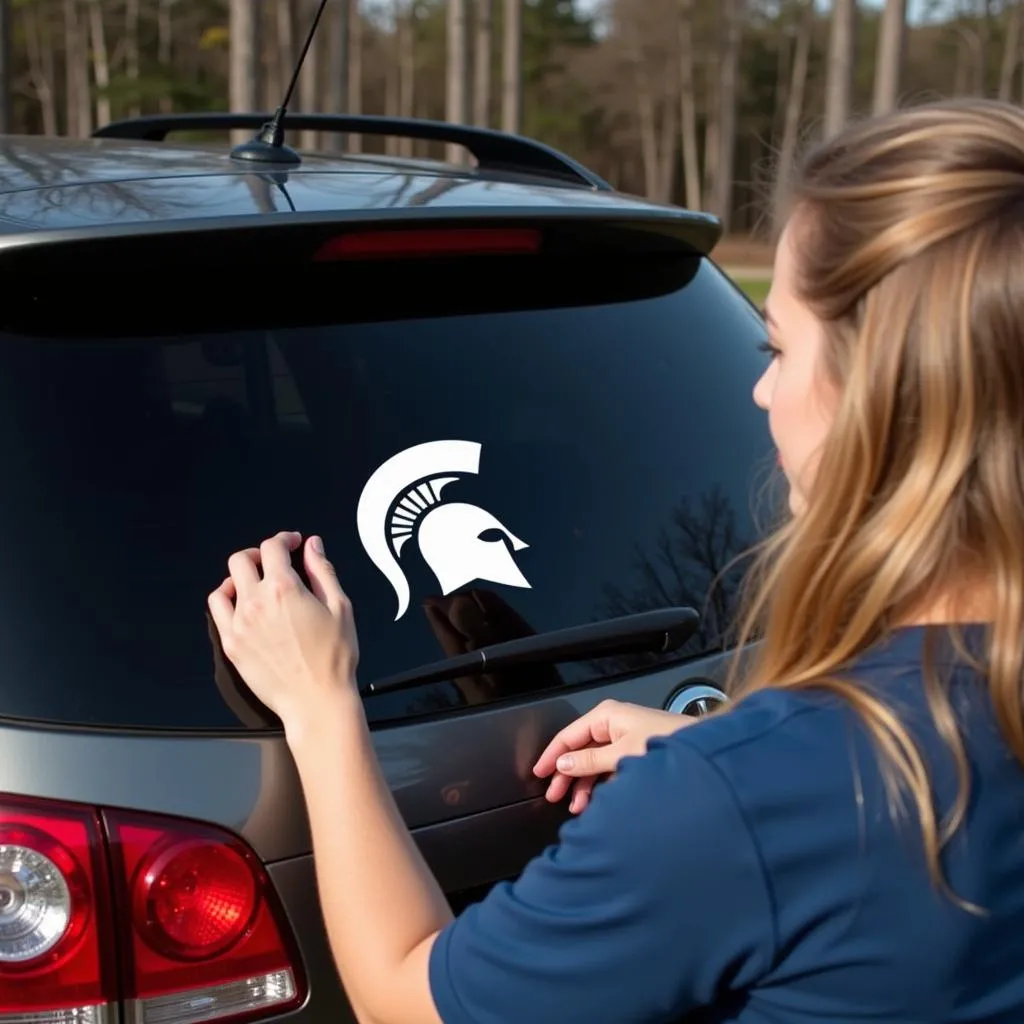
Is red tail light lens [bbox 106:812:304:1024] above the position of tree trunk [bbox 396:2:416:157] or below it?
below

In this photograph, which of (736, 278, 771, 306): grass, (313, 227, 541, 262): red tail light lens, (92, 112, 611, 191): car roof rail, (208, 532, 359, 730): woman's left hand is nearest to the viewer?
(208, 532, 359, 730): woman's left hand

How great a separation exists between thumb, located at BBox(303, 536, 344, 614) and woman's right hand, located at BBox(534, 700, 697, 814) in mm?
403

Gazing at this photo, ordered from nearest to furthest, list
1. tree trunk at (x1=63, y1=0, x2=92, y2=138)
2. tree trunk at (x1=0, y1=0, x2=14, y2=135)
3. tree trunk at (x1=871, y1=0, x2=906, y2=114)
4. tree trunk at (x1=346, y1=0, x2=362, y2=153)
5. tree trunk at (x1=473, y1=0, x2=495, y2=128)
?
tree trunk at (x1=0, y1=0, x2=14, y2=135), tree trunk at (x1=871, y1=0, x2=906, y2=114), tree trunk at (x1=473, y1=0, x2=495, y2=128), tree trunk at (x1=63, y1=0, x2=92, y2=138), tree trunk at (x1=346, y1=0, x2=362, y2=153)

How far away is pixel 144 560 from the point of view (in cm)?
182

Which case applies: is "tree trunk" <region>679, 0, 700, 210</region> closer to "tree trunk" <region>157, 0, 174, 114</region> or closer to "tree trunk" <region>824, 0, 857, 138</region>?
"tree trunk" <region>157, 0, 174, 114</region>

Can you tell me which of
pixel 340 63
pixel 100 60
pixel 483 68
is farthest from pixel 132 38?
pixel 340 63

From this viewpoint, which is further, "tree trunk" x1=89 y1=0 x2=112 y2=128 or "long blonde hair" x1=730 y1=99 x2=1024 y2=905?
"tree trunk" x1=89 y1=0 x2=112 y2=128

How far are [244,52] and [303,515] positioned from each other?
48.6 ft

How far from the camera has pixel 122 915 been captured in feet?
5.49

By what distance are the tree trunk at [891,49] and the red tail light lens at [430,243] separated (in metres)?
17.9

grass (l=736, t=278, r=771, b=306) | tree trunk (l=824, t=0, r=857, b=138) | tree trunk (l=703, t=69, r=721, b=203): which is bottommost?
grass (l=736, t=278, r=771, b=306)

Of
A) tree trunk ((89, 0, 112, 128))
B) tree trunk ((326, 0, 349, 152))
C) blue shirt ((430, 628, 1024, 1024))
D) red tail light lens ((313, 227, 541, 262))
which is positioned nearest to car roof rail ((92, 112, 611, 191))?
red tail light lens ((313, 227, 541, 262))

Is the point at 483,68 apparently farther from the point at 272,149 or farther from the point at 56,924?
the point at 56,924

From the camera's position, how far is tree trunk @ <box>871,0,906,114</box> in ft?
63.0
